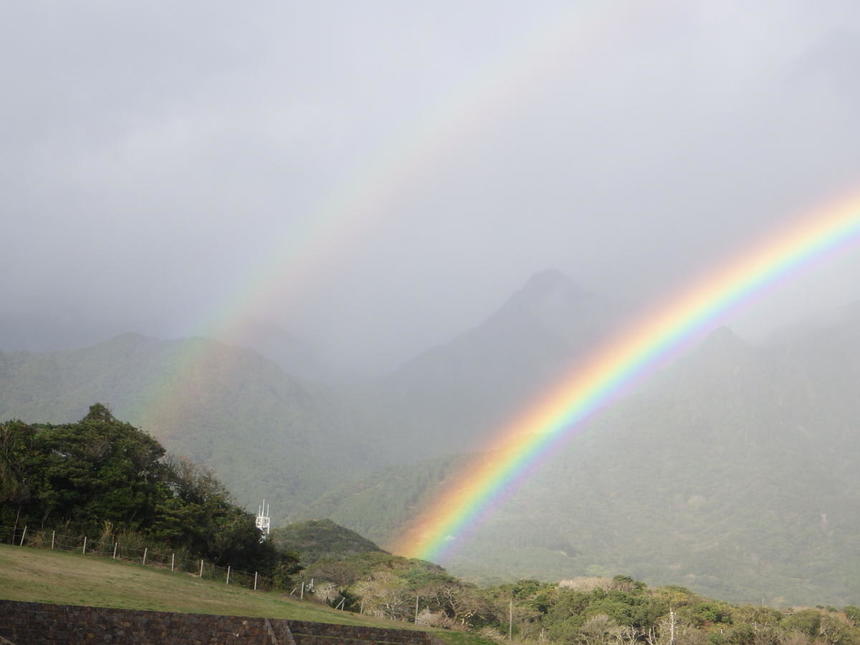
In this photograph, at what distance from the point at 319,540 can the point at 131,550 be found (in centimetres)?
8004

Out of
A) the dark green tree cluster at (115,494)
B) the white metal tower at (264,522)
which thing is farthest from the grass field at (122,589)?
the white metal tower at (264,522)

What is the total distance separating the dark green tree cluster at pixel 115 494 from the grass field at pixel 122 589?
19.0ft

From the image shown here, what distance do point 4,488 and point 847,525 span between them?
17532cm

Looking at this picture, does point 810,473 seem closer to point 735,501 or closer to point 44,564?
point 735,501

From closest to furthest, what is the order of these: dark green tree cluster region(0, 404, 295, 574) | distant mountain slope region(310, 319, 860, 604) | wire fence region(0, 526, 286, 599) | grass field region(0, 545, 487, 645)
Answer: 1. grass field region(0, 545, 487, 645)
2. wire fence region(0, 526, 286, 599)
3. dark green tree cluster region(0, 404, 295, 574)
4. distant mountain slope region(310, 319, 860, 604)

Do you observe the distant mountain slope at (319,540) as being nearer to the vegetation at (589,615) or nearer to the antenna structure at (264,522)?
the antenna structure at (264,522)

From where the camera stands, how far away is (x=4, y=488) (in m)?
36.7

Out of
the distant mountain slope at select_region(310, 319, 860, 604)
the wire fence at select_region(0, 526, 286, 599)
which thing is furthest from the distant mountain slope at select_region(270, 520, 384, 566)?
the wire fence at select_region(0, 526, 286, 599)

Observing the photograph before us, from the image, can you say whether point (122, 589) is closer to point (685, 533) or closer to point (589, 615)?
point (589, 615)

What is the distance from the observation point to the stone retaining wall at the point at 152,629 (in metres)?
20.4

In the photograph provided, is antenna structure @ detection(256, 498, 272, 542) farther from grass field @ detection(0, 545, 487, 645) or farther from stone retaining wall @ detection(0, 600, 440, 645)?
stone retaining wall @ detection(0, 600, 440, 645)

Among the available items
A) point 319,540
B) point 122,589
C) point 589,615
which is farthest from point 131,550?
point 319,540

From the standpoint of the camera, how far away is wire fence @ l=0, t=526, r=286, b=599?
35.2 meters

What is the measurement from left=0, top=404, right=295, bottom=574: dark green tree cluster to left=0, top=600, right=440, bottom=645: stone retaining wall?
56.2 feet
